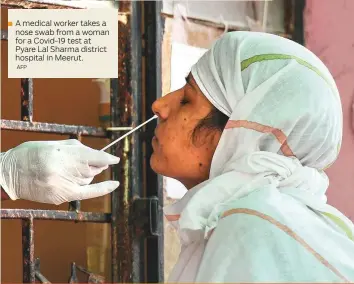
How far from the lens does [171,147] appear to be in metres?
1.29

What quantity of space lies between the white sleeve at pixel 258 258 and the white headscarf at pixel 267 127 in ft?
0.19

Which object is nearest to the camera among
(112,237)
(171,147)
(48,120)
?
(171,147)

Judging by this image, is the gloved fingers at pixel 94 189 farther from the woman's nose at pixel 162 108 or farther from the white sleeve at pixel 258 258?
the white sleeve at pixel 258 258

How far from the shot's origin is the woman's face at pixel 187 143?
1283mm

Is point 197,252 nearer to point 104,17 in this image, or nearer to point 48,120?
point 104,17

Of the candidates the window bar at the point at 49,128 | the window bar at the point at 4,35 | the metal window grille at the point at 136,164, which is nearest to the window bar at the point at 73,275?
the metal window grille at the point at 136,164

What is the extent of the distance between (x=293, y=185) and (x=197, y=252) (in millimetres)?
173

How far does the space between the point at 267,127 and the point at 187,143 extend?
15 centimetres

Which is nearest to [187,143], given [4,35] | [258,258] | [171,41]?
[258,258]

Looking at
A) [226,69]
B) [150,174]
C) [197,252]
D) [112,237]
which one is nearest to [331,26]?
[150,174]

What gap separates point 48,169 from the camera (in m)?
1.49

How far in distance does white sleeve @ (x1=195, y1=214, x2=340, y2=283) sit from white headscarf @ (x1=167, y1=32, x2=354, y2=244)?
0.19ft

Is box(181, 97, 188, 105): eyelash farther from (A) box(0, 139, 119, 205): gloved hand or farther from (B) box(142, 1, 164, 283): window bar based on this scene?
(B) box(142, 1, 164, 283): window bar

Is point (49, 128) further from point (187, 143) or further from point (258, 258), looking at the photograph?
point (258, 258)
